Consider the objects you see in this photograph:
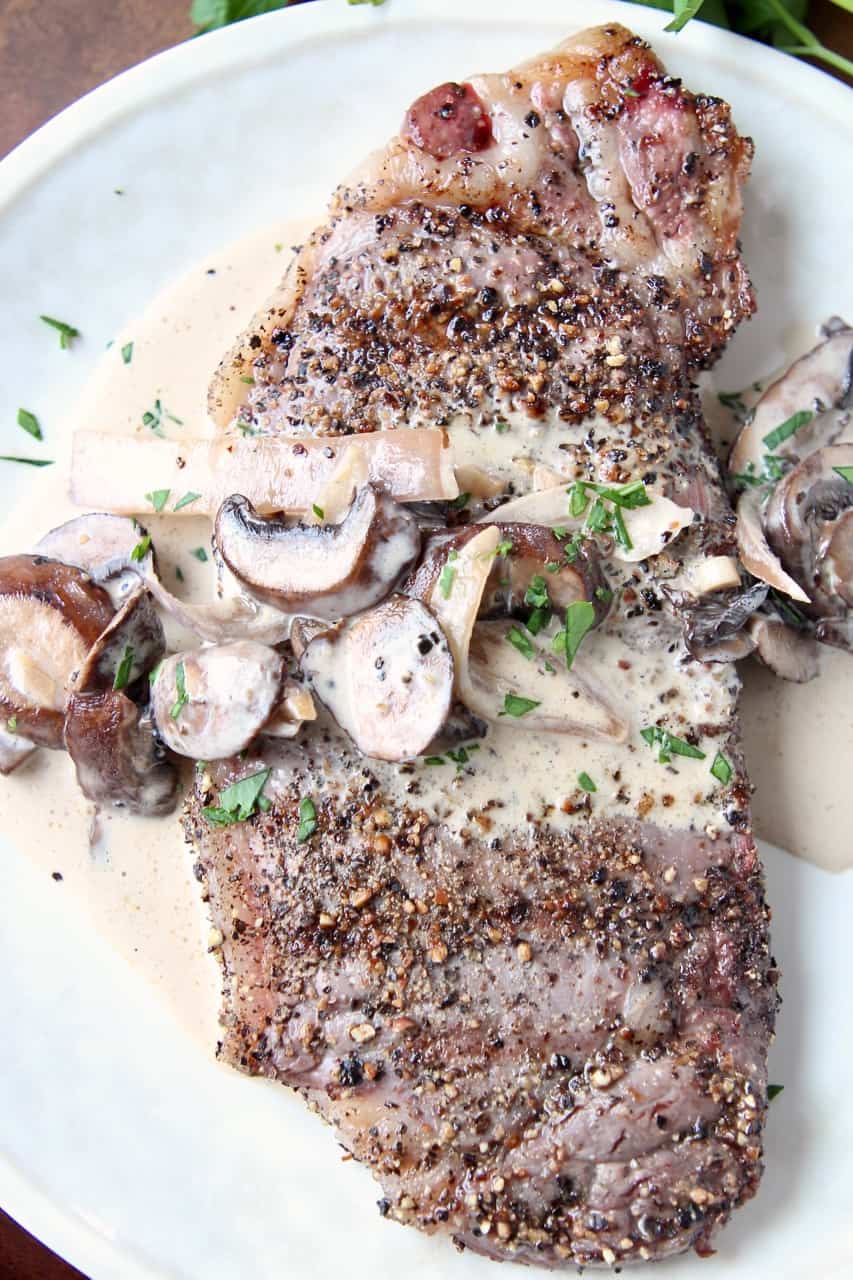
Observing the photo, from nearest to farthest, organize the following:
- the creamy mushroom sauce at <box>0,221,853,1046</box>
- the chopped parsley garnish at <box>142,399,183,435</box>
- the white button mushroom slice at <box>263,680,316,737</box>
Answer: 1. the white button mushroom slice at <box>263,680,316,737</box>
2. the creamy mushroom sauce at <box>0,221,853,1046</box>
3. the chopped parsley garnish at <box>142,399,183,435</box>

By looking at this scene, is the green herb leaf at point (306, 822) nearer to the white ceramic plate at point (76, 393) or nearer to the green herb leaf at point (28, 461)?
the white ceramic plate at point (76, 393)

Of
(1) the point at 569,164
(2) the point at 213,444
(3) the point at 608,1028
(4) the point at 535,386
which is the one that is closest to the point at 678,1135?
(3) the point at 608,1028

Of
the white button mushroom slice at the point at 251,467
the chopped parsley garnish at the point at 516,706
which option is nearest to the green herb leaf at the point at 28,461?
the white button mushroom slice at the point at 251,467

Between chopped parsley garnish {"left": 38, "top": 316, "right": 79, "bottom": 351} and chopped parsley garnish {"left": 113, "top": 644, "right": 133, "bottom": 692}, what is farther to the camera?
chopped parsley garnish {"left": 38, "top": 316, "right": 79, "bottom": 351}

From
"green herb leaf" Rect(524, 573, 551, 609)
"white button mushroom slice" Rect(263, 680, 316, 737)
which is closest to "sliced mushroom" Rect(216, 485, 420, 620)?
"white button mushroom slice" Rect(263, 680, 316, 737)

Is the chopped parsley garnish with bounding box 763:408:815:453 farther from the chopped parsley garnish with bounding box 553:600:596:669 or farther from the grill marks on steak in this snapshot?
the grill marks on steak
